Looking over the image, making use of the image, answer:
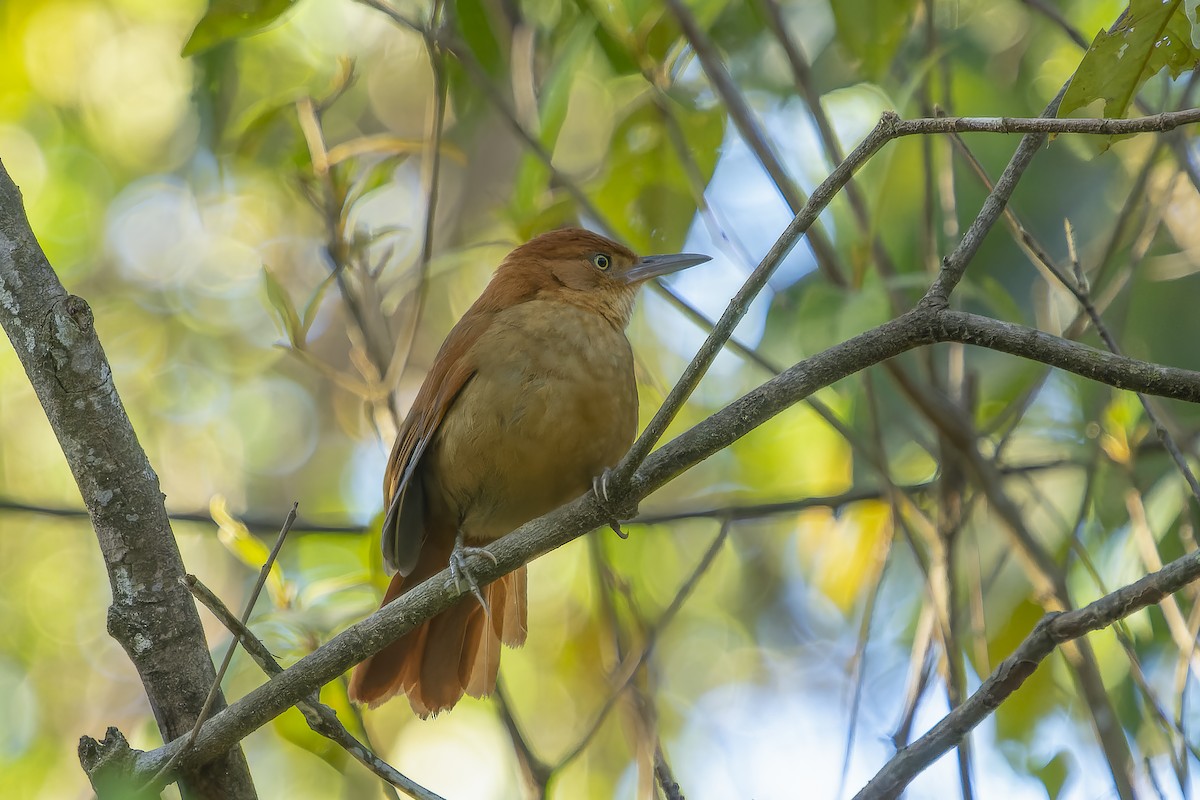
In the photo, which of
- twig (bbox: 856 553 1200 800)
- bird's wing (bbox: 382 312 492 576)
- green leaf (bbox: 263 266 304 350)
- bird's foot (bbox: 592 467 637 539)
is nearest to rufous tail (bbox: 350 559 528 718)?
bird's wing (bbox: 382 312 492 576)

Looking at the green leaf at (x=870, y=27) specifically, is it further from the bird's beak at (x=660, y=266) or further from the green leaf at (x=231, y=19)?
the green leaf at (x=231, y=19)

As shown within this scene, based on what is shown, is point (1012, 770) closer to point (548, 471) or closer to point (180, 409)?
point (548, 471)

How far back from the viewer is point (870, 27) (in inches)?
130

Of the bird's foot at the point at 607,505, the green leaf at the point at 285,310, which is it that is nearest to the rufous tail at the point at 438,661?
the green leaf at the point at 285,310

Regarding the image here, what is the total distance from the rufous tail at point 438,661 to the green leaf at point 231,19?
1731 millimetres

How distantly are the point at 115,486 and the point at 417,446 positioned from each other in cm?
119

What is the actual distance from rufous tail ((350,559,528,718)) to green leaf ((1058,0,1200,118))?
7.43 feet

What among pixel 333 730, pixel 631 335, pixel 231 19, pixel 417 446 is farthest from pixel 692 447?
pixel 631 335

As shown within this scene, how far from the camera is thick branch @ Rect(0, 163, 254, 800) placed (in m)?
2.55

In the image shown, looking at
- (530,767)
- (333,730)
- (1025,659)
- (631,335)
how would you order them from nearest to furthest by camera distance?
(1025,659) < (333,730) < (530,767) < (631,335)

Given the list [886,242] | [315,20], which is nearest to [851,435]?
[886,242]

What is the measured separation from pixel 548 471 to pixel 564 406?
202 millimetres

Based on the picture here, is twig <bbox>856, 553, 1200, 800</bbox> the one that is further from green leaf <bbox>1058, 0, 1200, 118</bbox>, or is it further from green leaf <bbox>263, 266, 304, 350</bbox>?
green leaf <bbox>263, 266, 304, 350</bbox>

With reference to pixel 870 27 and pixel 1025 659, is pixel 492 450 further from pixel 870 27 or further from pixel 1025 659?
pixel 1025 659
